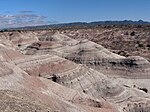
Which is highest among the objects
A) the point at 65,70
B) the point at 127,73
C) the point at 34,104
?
the point at 34,104

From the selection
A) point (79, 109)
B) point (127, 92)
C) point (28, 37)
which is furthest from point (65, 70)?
point (28, 37)

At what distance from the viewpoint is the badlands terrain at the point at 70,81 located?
25750mm

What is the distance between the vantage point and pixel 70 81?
1736 inches

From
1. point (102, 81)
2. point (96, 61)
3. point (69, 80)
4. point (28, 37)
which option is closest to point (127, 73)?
point (96, 61)

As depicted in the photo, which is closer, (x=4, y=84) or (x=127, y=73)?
(x=4, y=84)

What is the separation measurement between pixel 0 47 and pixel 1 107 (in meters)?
23.7

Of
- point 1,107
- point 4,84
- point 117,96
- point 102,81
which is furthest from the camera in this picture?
point 102,81

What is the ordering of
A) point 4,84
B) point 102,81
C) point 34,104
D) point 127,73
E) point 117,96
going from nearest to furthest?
1. point 34,104
2. point 4,84
3. point 117,96
4. point 102,81
5. point 127,73

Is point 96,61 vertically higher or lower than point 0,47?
lower

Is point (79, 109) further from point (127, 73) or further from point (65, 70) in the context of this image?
point (127, 73)

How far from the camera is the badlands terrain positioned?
25.8m

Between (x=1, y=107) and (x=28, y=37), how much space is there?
8200cm

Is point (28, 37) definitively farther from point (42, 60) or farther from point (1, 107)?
point (1, 107)

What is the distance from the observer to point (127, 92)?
44.1 metres
